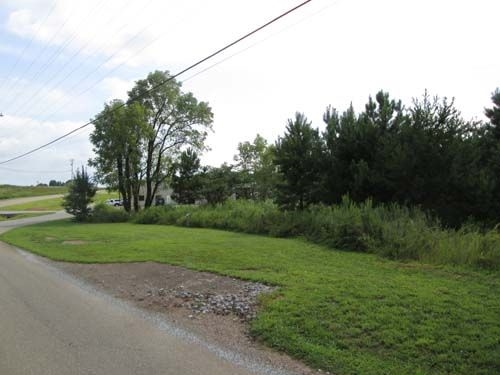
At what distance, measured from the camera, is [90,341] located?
5.14m

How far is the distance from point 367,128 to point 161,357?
15164 millimetres

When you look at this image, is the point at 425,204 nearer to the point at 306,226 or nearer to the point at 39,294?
the point at 306,226

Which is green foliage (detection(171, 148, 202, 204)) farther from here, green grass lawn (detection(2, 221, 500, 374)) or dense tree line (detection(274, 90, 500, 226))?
green grass lawn (detection(2, 221, 500, 374))

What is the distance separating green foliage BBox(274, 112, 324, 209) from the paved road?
12.8m

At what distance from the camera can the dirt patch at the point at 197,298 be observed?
504 cm

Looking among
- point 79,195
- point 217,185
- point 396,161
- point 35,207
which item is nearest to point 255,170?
point 217,185

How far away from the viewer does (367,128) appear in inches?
701

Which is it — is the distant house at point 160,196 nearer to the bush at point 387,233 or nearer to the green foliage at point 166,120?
the green foliage at point 166,120

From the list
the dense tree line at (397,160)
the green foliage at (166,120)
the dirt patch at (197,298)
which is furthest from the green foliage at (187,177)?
the dirt patch at (197,298)

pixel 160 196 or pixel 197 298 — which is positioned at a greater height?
pixel 160 196

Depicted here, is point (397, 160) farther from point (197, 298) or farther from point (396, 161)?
point (197, 298)

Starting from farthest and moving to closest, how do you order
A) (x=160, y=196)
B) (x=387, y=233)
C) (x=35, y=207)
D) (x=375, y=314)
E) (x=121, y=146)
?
(x=35, y=207) → (x=160, y=196) → (x=121, y=146) → (x=387, y=233) → (x=375, y=314)

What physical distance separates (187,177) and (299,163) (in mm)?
24370

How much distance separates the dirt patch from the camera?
5.04m
